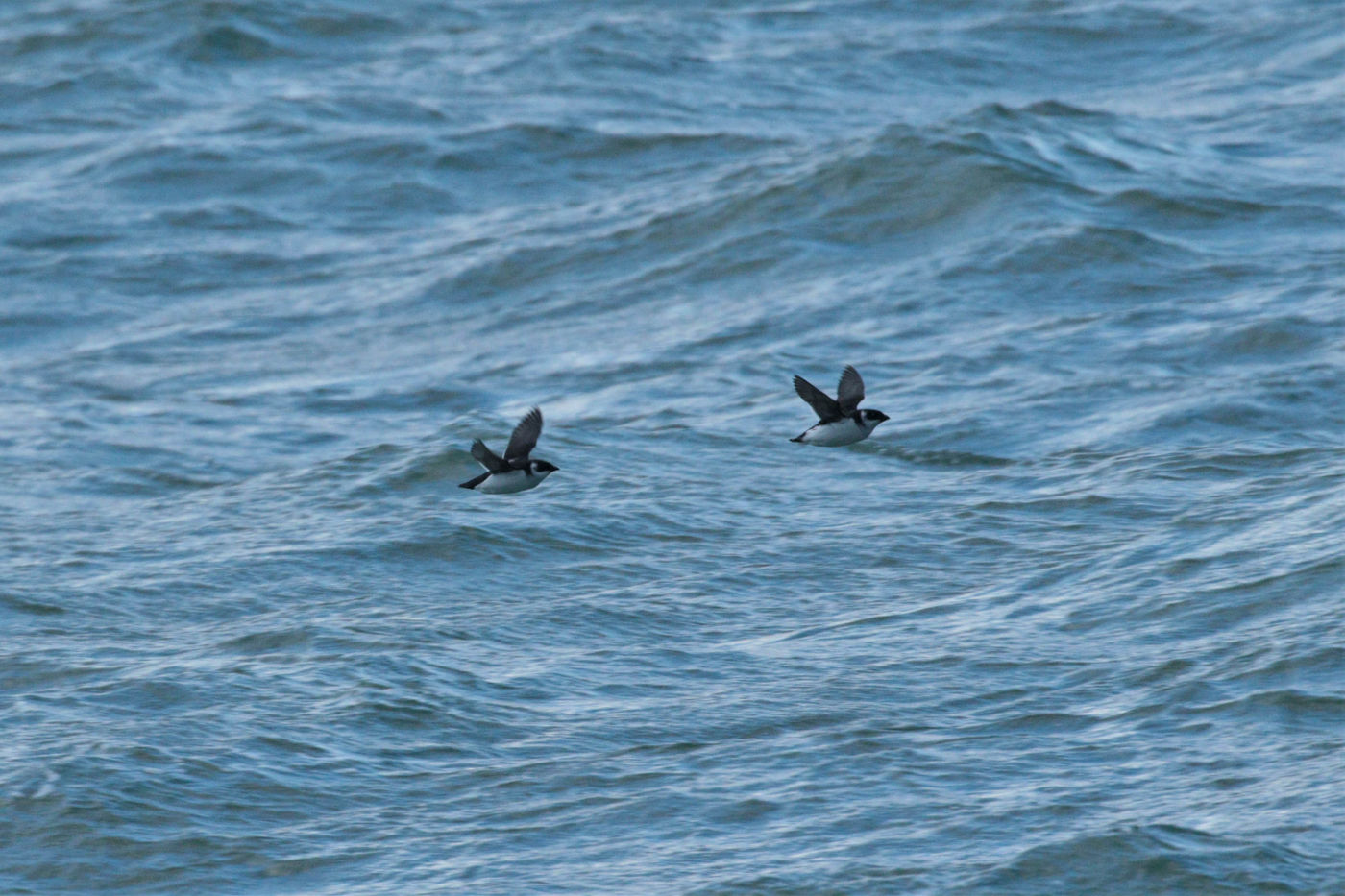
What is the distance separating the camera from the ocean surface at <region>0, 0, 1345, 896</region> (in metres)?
9.15

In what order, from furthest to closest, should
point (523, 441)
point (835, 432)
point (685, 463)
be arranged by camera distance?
point (685, 463) < point (835, 432) < point (523, 441)

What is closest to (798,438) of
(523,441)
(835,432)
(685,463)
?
(835,432)

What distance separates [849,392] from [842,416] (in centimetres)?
13

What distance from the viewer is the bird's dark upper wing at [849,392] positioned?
10.1 meters

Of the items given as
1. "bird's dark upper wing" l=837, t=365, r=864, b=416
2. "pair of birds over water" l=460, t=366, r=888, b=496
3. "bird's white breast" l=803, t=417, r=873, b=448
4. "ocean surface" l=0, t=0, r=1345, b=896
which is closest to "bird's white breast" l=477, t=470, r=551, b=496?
"pair of birds over water" l=460, t=366, r=888, b=496

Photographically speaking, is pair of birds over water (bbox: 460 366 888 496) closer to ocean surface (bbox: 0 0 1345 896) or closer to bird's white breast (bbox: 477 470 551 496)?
Answer: bird's white breast (bbox: 477 470 551 496)

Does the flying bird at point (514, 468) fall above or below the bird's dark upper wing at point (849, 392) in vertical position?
below

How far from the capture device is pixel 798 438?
400 inches

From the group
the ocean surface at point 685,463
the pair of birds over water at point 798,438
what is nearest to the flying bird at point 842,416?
the pair of birds over water at point 798,438

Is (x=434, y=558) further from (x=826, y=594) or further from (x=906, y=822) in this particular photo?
(x=906, y=822)

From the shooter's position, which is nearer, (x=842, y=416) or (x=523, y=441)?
(x=523, y=441)

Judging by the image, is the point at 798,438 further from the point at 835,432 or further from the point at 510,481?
the point at 510,481

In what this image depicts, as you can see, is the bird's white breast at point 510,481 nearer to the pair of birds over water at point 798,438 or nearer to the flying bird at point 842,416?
the pair of birds over water at point 798,438

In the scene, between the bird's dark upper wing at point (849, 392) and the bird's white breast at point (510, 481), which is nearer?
the bird's white breast at point (510, 481)
